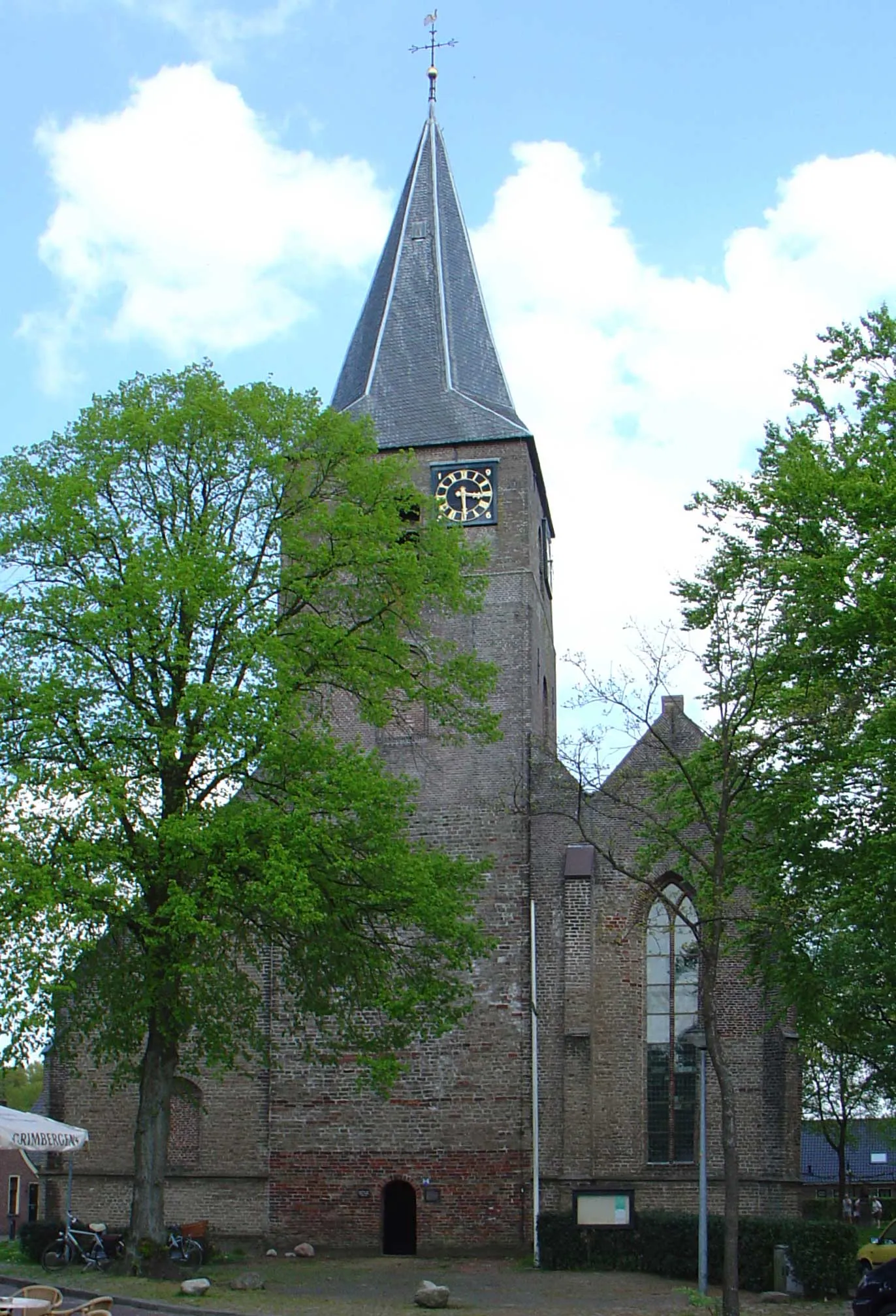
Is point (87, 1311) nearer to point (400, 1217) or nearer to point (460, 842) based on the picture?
point (400, 1217)

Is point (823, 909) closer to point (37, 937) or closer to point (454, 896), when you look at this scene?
point (454, 896)

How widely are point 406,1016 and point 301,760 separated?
12.3ft

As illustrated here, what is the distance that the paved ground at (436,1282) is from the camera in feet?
54.1

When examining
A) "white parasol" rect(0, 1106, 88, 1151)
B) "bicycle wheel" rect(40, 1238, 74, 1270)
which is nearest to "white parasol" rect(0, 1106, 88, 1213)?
"white parasol" rect(0, 1106, 88, 1151)

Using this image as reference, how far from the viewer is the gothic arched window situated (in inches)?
941

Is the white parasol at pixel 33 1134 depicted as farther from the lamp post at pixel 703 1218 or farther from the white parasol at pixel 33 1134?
the lamp post at pixel 703 1218

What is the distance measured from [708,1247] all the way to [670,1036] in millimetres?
4330

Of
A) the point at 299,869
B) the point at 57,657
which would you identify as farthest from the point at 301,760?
the point at 57,657

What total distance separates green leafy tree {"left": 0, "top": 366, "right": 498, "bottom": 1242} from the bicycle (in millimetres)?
2545

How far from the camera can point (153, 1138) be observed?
60.1 feet

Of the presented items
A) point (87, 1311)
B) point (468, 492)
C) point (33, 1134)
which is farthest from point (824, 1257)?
point (468, 492)

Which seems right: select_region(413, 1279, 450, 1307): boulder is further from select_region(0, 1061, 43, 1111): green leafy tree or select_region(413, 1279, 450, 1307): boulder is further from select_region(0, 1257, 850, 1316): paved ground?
select_region(0, 1061, 43, 1111): green leafy tree

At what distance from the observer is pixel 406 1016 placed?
19.0 meters

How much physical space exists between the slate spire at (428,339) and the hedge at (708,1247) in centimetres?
1413
